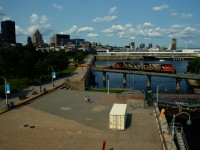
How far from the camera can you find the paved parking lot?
25.7 m

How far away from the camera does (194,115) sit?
4403 centimetres

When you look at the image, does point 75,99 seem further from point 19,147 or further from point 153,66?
point 153,66

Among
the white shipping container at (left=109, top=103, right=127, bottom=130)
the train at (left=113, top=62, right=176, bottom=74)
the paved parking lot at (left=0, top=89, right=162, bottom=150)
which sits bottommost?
the paved parking lot at (left=0, top=89, right=162, bottom=150)

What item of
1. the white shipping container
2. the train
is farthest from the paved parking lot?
the train

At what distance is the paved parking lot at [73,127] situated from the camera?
25719 millimetres

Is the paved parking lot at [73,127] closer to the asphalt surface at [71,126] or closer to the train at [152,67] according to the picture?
the asphalt surface at [71,126]

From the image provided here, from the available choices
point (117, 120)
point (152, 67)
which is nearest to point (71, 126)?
point (117, 120)

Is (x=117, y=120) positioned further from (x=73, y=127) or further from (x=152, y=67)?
(x=152, y=67)

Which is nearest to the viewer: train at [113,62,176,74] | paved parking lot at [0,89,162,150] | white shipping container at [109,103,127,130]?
paved parking lot at [0,89,162,150]

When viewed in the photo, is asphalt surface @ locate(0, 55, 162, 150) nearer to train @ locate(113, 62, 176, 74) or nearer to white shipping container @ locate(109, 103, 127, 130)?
white shipping container @ locate(109, 103, 127, 130)

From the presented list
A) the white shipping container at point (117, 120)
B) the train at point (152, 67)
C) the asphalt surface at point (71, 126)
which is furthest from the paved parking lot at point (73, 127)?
the train at point (152, 67)

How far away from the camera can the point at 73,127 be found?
30844 millimetres

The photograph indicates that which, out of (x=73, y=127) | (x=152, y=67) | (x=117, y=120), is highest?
(x=152, y=67)

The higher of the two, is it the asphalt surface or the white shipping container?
the white shipping container
